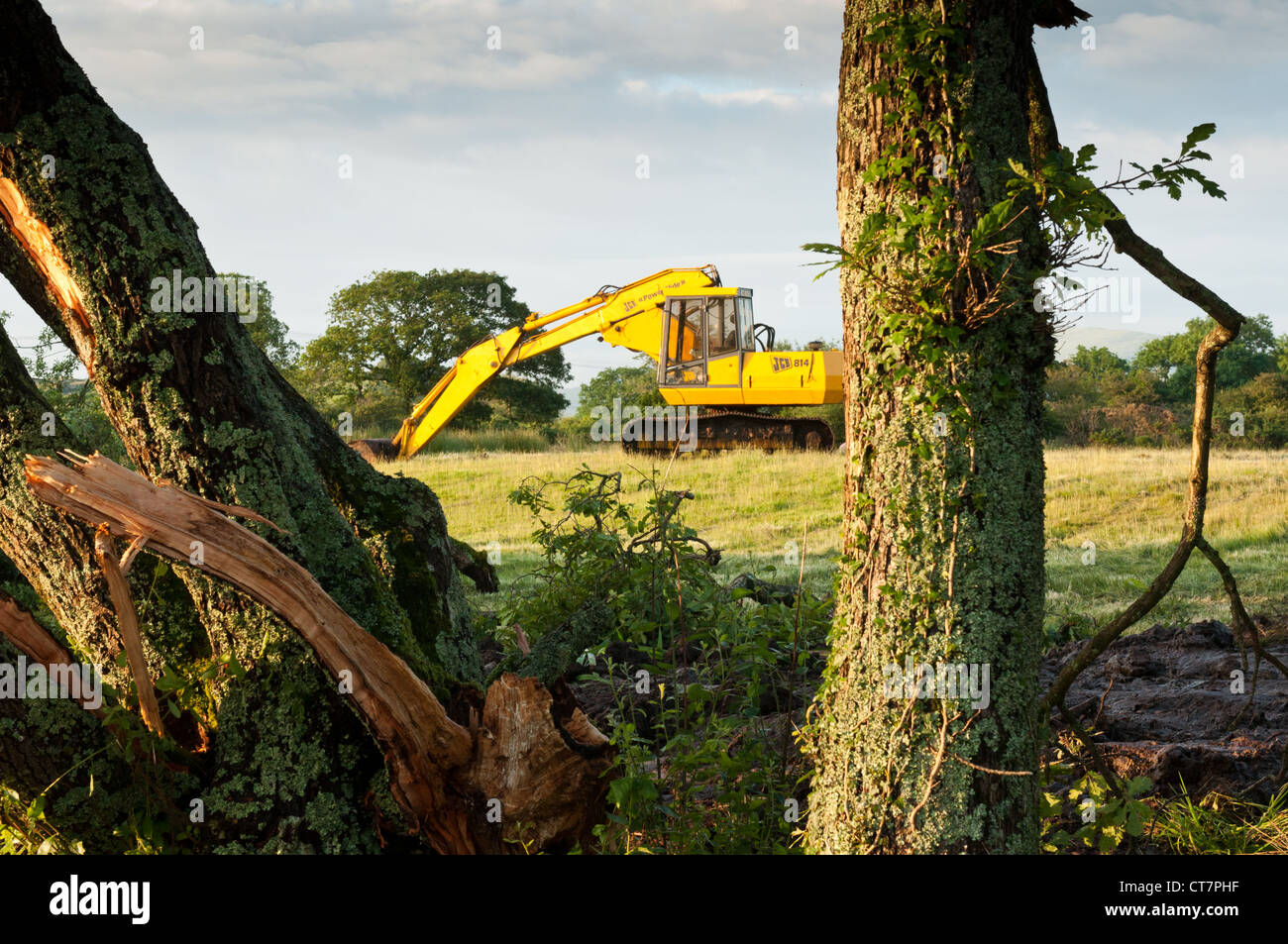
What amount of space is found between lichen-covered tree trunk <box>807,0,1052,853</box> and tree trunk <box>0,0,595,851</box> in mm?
1298

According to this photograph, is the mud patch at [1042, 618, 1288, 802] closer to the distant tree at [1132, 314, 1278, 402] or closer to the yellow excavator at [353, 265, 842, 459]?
the yellow excavator at [353, 265, 842, 459]

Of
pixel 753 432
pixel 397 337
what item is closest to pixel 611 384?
pixel 397 337

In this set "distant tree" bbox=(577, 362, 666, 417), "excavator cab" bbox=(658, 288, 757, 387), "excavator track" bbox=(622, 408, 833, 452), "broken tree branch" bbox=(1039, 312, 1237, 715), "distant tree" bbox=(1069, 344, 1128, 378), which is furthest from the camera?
"distant tree" bbox=(577, 362, 666, 417)

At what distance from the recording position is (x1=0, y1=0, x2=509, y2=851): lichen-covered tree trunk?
3492mm

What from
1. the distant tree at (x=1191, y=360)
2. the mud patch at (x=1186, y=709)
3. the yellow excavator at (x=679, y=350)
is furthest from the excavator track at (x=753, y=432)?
the distant tree at (x=1191, y=360)

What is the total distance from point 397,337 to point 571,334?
1977cm

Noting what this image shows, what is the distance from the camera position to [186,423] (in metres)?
3.55

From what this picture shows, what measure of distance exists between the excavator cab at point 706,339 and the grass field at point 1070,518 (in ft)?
5.14

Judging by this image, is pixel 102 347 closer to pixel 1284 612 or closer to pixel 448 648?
pixel 448 648

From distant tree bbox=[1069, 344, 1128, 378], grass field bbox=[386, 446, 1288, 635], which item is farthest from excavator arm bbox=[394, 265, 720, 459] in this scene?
distant tree bbox=[1069, 344, 1128, 378]

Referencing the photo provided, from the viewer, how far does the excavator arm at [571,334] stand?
59.6 ft

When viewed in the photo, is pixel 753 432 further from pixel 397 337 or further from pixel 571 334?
pixel 397 337

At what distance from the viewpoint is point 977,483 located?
296 centimetres
